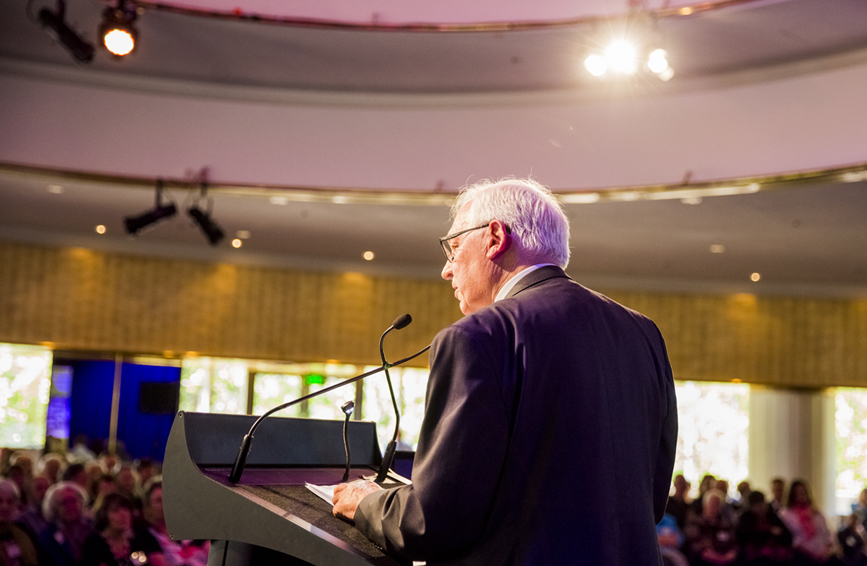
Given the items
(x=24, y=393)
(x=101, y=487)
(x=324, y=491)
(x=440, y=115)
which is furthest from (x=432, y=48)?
(x=24, y=393)

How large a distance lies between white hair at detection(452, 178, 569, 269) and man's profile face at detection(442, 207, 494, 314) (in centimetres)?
3

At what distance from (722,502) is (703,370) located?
2392 mm

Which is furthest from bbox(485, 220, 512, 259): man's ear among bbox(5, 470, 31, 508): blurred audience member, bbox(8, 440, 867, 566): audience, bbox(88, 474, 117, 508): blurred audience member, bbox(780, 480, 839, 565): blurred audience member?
bbox(780, 480, 839, 565): blurred audience member

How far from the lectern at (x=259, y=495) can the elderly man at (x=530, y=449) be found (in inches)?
2.8

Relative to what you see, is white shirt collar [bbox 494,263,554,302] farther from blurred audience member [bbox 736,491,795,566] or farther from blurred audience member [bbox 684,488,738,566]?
blurred audience member [bbox 736,491,795,566]

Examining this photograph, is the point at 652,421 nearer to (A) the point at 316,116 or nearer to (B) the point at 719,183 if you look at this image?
(B) the point at 719,183

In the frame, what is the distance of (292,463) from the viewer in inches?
68.3

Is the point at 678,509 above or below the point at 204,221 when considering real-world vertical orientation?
below

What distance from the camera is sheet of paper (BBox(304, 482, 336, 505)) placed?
1.51 meters

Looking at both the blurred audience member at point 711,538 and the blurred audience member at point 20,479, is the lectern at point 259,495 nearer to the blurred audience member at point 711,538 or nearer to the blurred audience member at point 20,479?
the blurred audience member at point 20,479

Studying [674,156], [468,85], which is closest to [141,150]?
[468,85]

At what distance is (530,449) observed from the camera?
1.32m

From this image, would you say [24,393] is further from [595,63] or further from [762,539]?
[762,539]

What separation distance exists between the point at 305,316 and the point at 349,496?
895 cm
